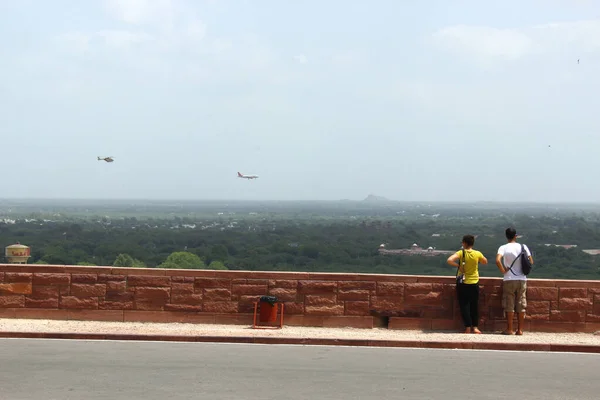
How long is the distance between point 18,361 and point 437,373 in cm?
538

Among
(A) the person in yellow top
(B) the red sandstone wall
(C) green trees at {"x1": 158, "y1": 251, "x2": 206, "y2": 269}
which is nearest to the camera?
(A) the person in yellow top

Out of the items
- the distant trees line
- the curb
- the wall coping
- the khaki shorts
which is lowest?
the distant trees line

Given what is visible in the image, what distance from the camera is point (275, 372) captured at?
1098 centimetres

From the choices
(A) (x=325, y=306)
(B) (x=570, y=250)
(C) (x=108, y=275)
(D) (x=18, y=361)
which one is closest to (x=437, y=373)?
(A) (x=325, y=306)

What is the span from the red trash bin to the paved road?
1.57m

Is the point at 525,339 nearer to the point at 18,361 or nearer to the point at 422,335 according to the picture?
the point at 422,335

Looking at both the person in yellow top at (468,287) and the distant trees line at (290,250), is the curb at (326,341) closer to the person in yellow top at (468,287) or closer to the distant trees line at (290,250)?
the person in yellow top at (468,287)

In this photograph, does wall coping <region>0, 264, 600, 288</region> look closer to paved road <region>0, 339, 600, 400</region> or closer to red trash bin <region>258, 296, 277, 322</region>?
red trash bin <region>258, 296, 277, 322</region>

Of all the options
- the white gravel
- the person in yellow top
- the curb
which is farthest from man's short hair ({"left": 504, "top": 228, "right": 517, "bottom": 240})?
the curb

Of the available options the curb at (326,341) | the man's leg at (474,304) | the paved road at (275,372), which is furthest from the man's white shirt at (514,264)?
the paved road at (275,372)

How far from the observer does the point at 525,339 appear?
14.0 m

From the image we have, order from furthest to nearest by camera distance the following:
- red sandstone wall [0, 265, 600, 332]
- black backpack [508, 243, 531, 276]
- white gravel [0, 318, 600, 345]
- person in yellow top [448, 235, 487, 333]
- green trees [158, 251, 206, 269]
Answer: green trees [158, 251, 206, 269], red sandstone wall [0, 265, 600, 332], person in yellow top [448, 235, 487, 333], black backpack [508, 243, 531, 276], white gravel [0, 318, 600, 345]

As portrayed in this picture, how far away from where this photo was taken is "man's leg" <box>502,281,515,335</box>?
14445 mm

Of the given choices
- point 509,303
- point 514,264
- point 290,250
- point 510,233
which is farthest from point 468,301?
point 290,250
